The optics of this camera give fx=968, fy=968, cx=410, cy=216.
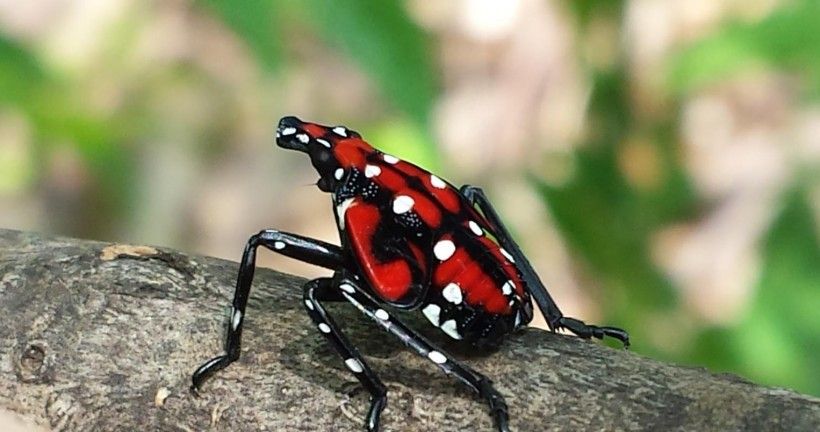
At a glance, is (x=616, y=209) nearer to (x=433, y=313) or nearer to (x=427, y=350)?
(x=433, y=313)

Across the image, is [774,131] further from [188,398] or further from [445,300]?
[188,398]

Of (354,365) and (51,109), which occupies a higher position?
(51,109)

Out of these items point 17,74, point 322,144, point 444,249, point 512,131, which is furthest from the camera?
point 512,131

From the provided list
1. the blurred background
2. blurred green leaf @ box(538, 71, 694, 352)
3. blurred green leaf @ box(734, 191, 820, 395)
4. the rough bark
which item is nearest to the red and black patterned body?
the rough bark

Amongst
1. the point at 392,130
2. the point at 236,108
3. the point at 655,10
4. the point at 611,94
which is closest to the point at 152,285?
the point at 611,94

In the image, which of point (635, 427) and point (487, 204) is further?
point (487, 204)

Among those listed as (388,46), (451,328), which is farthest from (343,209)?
(388,46)
